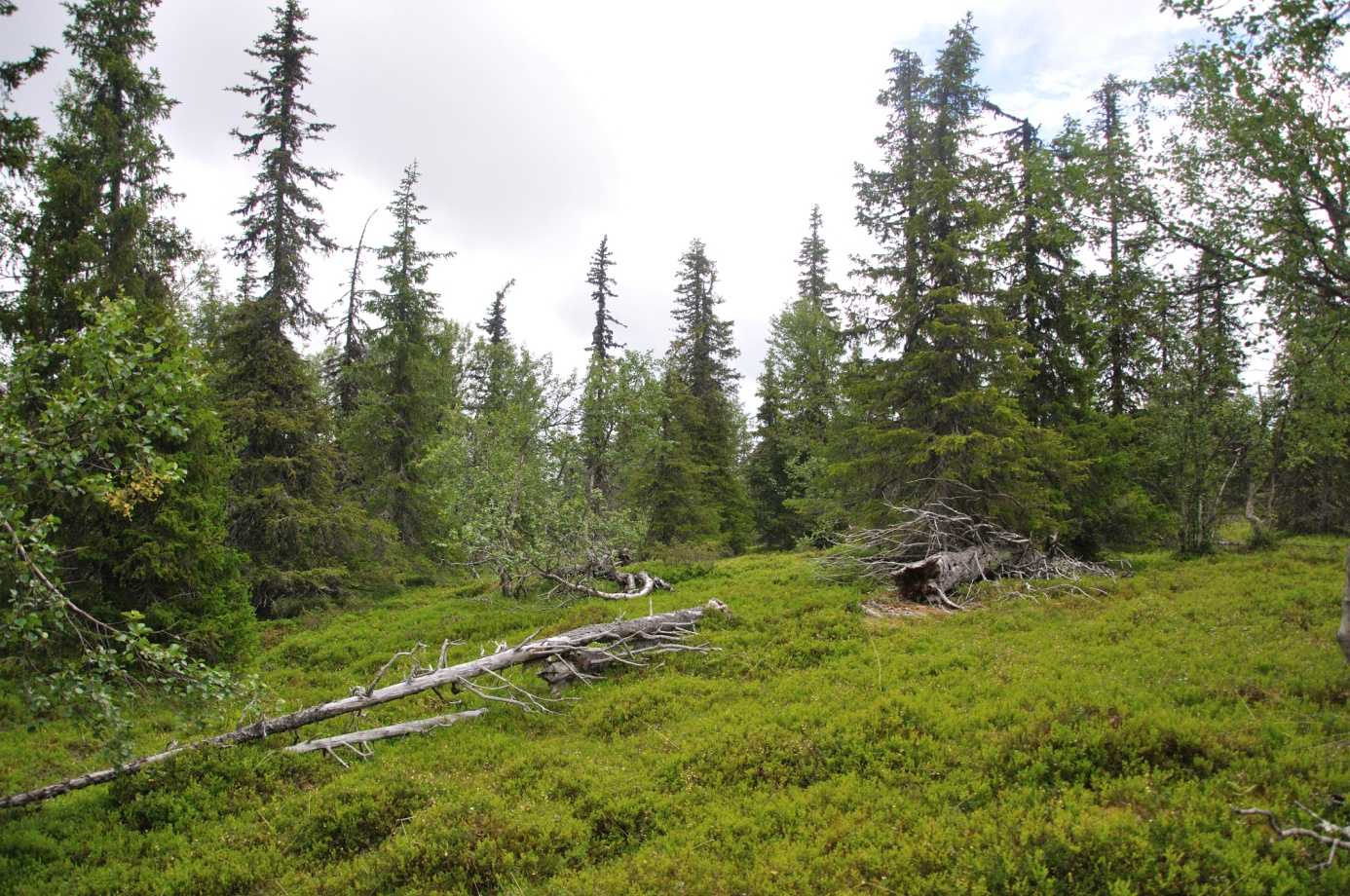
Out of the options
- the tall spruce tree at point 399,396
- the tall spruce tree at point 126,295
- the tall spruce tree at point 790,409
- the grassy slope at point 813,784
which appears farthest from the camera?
the tall spruce tree at point 790,409

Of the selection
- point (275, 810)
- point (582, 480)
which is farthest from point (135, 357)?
point (582, 480)

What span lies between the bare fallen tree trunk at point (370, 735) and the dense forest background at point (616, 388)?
1.92m

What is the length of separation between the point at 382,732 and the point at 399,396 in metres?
19.3

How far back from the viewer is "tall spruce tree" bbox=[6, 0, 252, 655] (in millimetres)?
11555

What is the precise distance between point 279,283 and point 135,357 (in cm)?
1673

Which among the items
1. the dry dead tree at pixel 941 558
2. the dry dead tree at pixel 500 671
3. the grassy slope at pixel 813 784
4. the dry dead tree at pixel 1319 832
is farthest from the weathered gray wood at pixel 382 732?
the dry dead tree at pixel 941 558

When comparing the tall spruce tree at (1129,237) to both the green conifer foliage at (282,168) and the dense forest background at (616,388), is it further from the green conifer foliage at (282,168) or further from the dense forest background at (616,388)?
the green conifer foliage at (282,168)

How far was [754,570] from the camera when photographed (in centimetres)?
1923

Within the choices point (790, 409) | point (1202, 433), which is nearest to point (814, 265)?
point (790, 409)

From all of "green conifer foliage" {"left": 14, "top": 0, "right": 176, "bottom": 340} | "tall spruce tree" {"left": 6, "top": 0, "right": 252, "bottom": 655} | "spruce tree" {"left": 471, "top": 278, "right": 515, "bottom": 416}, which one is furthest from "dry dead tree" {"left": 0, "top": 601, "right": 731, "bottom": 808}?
"spruce tree" {"left": 471, "top": 278, "right": 515, "bottom": 416}

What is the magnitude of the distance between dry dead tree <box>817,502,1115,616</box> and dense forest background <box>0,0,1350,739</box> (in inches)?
28.8

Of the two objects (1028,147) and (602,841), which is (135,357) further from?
(1028,147)

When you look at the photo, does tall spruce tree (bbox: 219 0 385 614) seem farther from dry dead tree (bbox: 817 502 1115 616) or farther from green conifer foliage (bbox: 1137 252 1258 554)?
green conifer foliage (bbox: 1137 252 1258 554)

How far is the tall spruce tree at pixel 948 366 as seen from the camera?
1647 cm
